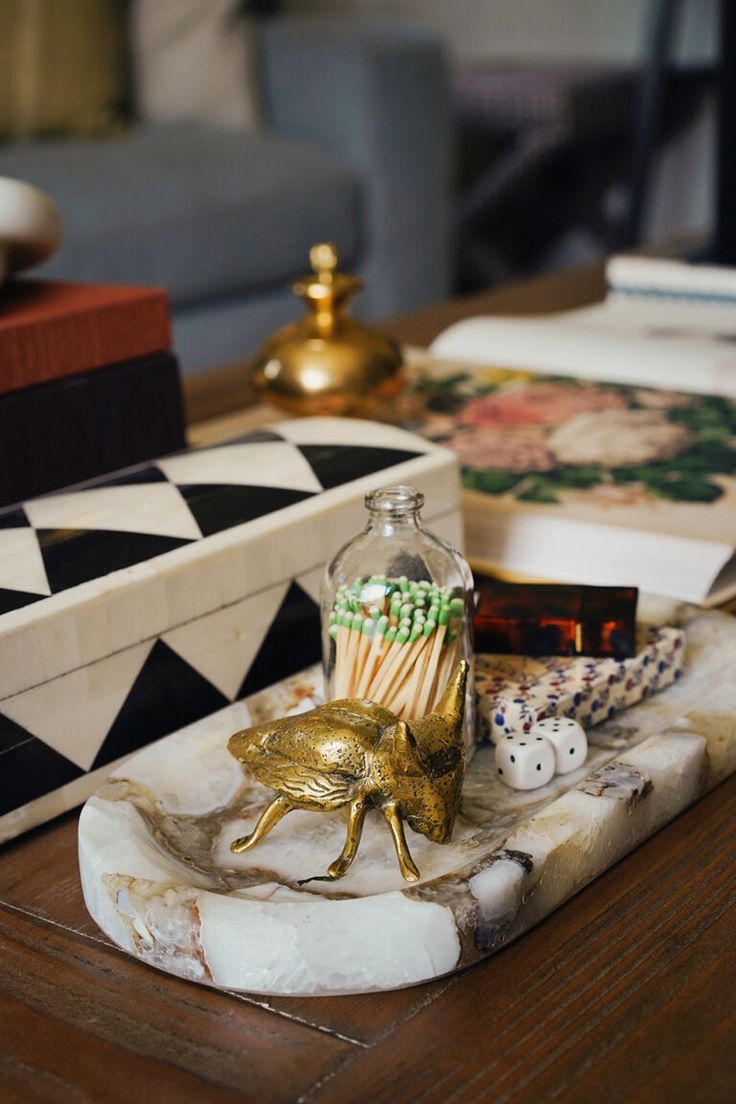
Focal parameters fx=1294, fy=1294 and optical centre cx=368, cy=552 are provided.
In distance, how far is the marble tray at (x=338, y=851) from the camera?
41cm

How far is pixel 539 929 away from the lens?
0.44 metres

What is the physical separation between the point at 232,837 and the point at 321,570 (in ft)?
0.59

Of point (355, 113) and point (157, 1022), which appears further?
point (355, 113)

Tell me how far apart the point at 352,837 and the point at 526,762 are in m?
0.09

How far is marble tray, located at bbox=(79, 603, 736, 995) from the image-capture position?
1.33 feet

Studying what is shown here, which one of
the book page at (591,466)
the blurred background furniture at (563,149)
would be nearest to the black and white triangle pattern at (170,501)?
the book page at (591,466)

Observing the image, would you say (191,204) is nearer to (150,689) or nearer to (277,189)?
(277,189)

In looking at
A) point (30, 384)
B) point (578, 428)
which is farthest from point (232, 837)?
point (578, 428)

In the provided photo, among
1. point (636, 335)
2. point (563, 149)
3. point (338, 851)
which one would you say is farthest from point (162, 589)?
point (563, 149)

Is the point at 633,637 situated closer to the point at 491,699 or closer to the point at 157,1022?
the point at 491,699

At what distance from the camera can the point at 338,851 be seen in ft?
A: 1.55

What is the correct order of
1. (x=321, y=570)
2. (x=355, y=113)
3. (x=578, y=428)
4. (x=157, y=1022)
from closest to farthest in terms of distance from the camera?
(x=157, y=1022)
(x=321, y=570)
(x=578, y=428)
(x=355, y=113)

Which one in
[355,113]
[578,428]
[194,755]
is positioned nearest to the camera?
[194,755]

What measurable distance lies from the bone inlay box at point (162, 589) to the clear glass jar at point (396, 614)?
0.23 ft
